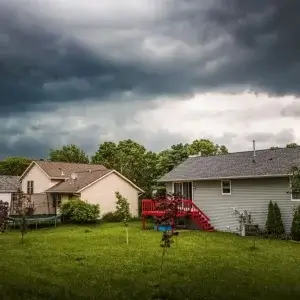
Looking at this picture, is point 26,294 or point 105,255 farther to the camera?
point 105,255

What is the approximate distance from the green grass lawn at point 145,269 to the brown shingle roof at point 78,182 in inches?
617

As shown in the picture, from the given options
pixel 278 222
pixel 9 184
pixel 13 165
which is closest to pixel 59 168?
pixel 9 184

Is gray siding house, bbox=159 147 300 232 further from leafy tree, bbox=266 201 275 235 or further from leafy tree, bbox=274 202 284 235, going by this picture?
leafy tree, bbox=266 201 275 235

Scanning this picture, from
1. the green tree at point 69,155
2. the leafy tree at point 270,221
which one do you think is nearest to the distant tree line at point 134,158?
the green tree at point 69,155

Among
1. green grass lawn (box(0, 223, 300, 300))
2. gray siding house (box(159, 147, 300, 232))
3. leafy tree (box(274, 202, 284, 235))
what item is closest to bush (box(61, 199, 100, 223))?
gray siding house (box(159, 147, 300, 232))

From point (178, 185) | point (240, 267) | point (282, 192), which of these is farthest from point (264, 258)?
point (178, 185)

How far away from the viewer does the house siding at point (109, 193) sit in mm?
40406

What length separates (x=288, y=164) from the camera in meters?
28.6

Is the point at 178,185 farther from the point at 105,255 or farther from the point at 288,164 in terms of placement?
the point at 105,255

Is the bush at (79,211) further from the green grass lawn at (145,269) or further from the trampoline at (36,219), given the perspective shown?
the green grass lawn at (145,269)

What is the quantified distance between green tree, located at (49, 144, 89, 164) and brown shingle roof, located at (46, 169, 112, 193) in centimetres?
4623

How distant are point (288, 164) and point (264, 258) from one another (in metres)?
11.4

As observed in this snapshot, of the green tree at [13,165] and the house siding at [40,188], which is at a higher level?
the green tree at [13,165]

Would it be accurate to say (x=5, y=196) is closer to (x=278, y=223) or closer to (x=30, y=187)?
(x=30, y=187)
